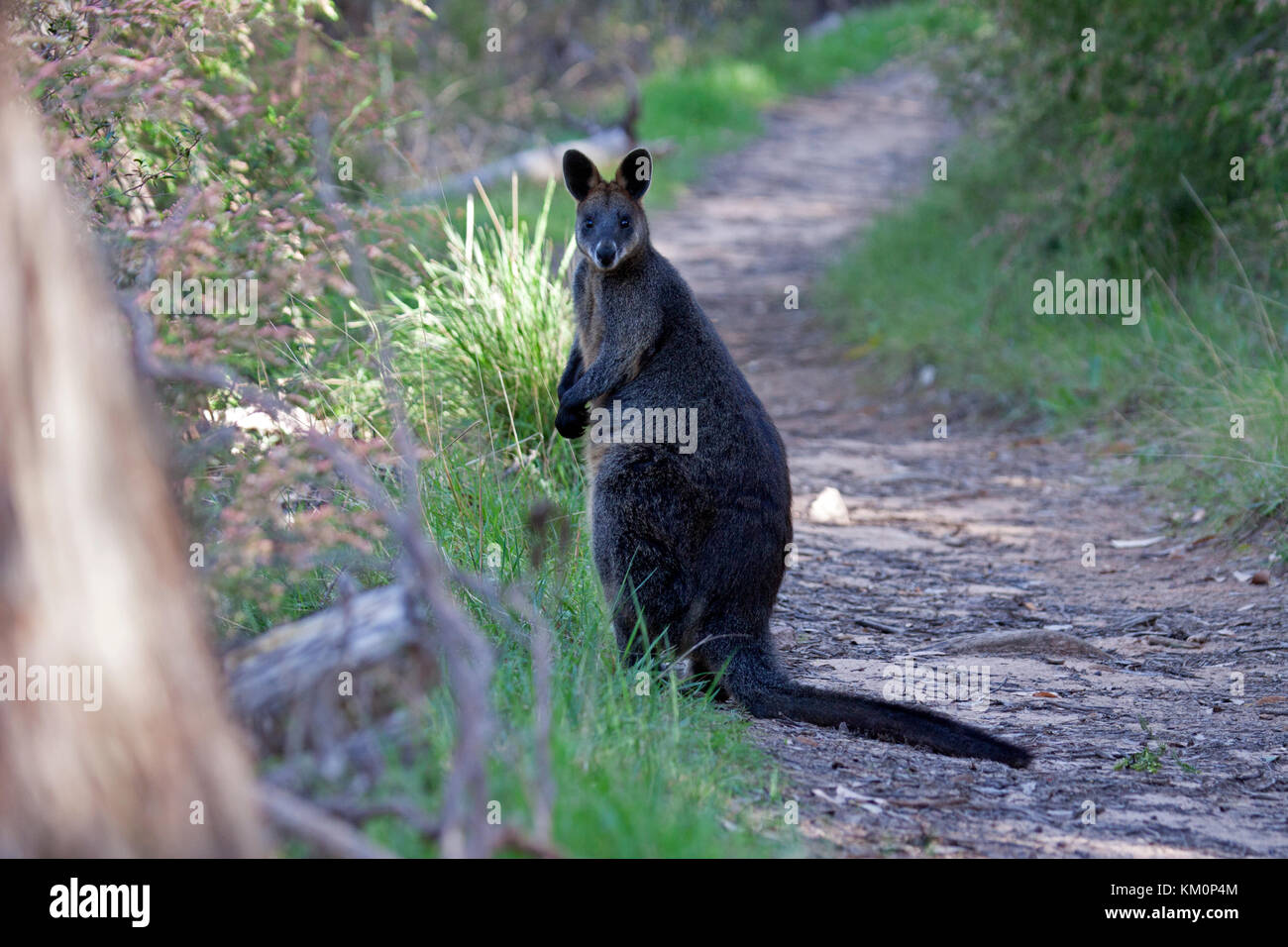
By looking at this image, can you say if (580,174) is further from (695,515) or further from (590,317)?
(695,515)

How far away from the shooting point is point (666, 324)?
15.4 feet

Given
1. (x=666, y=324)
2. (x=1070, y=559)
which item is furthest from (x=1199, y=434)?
(x=666, y=324)

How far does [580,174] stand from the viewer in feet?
16.0

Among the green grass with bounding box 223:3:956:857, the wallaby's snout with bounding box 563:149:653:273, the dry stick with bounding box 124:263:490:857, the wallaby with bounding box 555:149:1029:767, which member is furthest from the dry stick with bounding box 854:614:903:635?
the dry stick with bounding box 124:263:490:857
